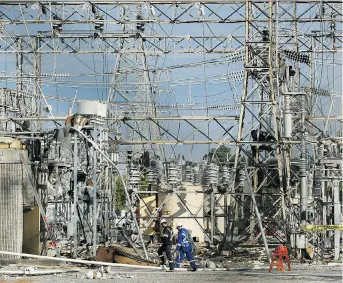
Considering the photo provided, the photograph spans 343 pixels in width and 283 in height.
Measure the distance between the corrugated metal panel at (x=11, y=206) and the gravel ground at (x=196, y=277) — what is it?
2.12 metres

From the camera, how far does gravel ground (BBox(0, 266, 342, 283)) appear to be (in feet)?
62.5

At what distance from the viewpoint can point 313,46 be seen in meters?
38.1

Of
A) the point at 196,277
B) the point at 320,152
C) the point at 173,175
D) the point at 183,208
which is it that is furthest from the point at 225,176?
the point at 196,277

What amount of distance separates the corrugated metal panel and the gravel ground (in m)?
2.12

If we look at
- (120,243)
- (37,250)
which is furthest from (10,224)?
(120,243)

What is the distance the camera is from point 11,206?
2406cm

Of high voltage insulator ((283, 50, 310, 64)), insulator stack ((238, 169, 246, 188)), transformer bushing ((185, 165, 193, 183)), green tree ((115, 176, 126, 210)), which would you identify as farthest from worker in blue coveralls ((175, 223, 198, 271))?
green tree ((115, 176, 126, 210))

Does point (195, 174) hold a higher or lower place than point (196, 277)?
higher

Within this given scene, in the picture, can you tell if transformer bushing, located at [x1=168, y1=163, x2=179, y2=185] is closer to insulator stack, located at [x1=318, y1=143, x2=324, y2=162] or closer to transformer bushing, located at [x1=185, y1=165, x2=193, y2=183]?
transformer bushing, located at [x1=185, y1=165, x2=193, y2=183]

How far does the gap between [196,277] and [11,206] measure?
249 inches

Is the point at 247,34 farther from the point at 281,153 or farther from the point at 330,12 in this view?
the point at 330,12

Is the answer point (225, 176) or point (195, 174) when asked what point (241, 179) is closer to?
point (225, 176)

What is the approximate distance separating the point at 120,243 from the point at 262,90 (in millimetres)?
7134

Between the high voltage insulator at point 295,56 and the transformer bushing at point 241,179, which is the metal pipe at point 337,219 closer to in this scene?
the transformer bushing at point 241,179
